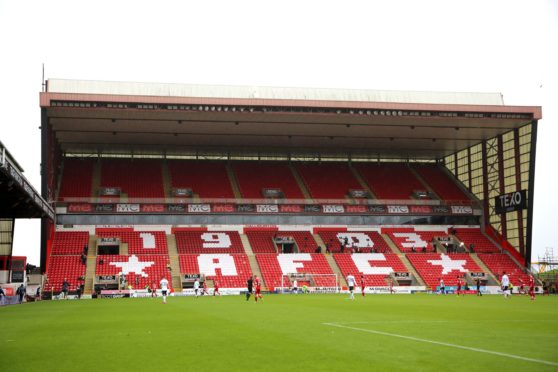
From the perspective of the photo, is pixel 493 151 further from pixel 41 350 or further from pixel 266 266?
pixel 41 350

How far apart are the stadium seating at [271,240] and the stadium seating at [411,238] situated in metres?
8.72

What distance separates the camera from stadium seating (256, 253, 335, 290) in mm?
54250

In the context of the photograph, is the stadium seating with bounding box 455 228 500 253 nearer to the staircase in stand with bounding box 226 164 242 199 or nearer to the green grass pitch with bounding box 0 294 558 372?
the staircase in stand with bounding box 226 164 242 199

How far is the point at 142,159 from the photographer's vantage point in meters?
68.7

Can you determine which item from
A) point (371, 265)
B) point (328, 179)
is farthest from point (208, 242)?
point (328, 179)

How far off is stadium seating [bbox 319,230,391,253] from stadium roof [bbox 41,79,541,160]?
1006 cm

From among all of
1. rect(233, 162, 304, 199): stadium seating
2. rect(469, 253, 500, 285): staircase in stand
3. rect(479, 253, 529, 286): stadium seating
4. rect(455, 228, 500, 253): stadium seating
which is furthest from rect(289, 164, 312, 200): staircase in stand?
rect(479, 253, 529, 286): stadium seating

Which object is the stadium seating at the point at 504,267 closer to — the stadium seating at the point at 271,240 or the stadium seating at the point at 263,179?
the stadium seating at the point at 271,240

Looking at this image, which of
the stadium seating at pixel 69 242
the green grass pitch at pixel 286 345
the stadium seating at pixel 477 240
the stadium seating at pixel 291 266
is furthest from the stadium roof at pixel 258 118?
the green grass pitch at pixel 286 345

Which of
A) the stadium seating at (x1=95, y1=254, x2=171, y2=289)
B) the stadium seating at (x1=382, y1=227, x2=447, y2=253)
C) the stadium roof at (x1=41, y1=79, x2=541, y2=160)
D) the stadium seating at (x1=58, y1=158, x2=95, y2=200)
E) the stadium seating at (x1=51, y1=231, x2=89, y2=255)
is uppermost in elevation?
the stadium roof at (x1=41, y1=79, x2=541, y2=160)

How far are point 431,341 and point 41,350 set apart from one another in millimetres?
8464

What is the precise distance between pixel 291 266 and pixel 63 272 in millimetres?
19882

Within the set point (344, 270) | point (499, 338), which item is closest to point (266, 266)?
point (344, 270)

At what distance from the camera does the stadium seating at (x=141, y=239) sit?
56.2m
